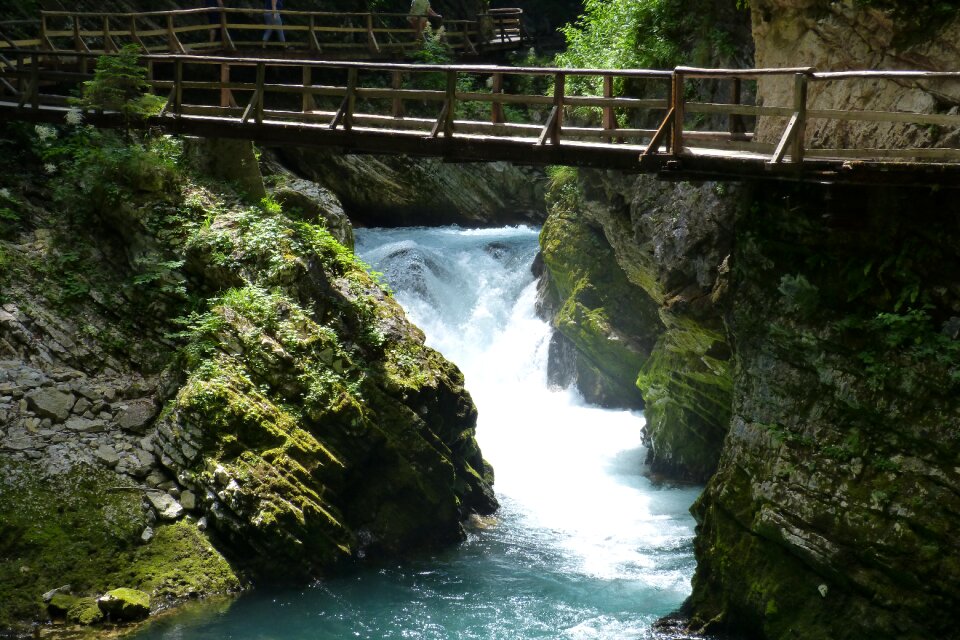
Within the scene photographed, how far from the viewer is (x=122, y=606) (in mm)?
11562

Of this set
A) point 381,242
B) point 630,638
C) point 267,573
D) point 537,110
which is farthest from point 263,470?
point 537,110

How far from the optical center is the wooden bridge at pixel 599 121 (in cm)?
1070

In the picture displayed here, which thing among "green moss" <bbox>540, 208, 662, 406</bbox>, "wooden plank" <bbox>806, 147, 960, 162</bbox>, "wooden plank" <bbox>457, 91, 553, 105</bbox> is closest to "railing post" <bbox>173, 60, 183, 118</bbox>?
"wooden plank" <bbox>457, 91, 553, 105</bbox>

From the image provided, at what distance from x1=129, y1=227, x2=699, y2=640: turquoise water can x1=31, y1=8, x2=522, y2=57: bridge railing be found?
239 inches

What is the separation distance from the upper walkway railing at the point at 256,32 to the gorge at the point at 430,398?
16.7 ft

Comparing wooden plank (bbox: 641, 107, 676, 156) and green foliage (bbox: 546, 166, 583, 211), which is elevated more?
wooden plank (bbox: 641, 107, 676, 156)

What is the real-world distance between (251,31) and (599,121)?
43.0ft

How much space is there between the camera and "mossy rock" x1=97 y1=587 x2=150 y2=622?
38.0ft

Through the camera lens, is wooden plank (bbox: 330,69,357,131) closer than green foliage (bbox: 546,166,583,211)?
Yes

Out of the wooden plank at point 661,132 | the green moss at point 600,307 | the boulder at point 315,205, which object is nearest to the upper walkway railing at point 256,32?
the boulder at point 315,205

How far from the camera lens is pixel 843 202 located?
1121cm

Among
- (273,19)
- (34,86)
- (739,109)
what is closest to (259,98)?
(34,86)

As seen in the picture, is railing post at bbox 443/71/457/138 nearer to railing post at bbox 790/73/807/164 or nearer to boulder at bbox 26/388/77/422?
railing post at bbox 790/73/807/164

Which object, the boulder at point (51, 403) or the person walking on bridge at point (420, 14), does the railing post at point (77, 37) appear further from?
the person walking on bridge at point (420, 14)
